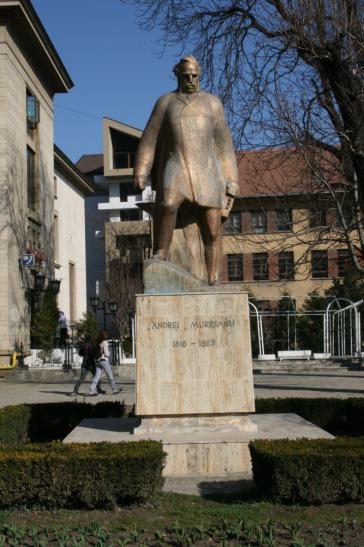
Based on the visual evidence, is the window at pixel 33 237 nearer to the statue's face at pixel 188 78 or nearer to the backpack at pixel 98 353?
the backpack at pixel 98 353

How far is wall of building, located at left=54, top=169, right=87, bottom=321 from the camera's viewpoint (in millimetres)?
47312

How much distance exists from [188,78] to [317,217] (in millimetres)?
9943

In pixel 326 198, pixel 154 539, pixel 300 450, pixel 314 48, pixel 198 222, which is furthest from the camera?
pixel 326 198

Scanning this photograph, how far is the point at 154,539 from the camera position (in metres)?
5.88

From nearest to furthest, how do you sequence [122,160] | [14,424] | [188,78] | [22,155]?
[188,78], [14,424], [22,155], [122,160]

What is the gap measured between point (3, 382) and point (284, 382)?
958 centimetres

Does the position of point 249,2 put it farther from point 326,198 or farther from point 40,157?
point 40,157

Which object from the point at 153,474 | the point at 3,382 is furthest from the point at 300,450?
the point at 3,382

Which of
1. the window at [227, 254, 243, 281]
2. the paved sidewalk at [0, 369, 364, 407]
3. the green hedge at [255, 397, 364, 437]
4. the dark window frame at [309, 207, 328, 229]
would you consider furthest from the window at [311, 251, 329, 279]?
the green hedge at [255, 397, 364, 437]

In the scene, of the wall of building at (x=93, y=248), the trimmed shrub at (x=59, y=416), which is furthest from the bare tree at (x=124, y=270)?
the trimmed shrub at (x=59, y=416)

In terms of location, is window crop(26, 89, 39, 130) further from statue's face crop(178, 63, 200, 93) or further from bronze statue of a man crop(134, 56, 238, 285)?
statue's face crop(178, 63, 200, 93)

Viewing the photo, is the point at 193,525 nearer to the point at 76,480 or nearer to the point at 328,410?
the point at 76,480

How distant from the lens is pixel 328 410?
1218 cm

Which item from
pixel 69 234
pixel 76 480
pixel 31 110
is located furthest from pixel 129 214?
pixel 76 480
